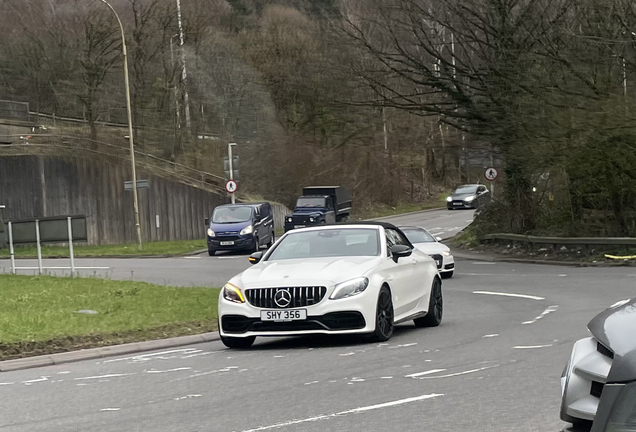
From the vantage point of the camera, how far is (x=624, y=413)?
Answer: 421 centimetres

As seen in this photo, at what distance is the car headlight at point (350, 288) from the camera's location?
1280 cm

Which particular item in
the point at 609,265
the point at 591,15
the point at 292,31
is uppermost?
the point at 292,31

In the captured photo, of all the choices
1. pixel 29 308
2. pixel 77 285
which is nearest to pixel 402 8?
pixel 77 285

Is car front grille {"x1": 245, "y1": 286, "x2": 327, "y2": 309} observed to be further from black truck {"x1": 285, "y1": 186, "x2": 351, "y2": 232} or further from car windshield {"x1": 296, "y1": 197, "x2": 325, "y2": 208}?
car windshield {"x1": 296, "y1": 197, "x2": 325, "y2": 208}

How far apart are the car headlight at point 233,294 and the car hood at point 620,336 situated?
819 cm

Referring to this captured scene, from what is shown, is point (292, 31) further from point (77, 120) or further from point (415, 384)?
point (415, 384)

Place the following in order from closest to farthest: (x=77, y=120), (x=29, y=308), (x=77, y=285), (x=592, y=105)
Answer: (x=29, y=308)
(x=77, y=285)
(x=592, y=105)
(x=77, y=120)

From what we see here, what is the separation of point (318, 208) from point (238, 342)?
41.1m

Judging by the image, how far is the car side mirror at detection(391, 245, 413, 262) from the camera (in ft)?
46.4

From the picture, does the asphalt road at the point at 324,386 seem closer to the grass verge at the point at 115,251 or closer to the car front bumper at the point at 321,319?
the car front bumper at the point at 321,319

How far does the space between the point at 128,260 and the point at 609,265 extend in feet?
56.5

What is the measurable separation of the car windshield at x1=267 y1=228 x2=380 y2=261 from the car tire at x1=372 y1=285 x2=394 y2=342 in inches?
32.2

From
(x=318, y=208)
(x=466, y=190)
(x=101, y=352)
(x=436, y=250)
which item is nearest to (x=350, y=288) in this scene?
(x=101, y=352)

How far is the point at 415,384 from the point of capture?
31.6 ft
